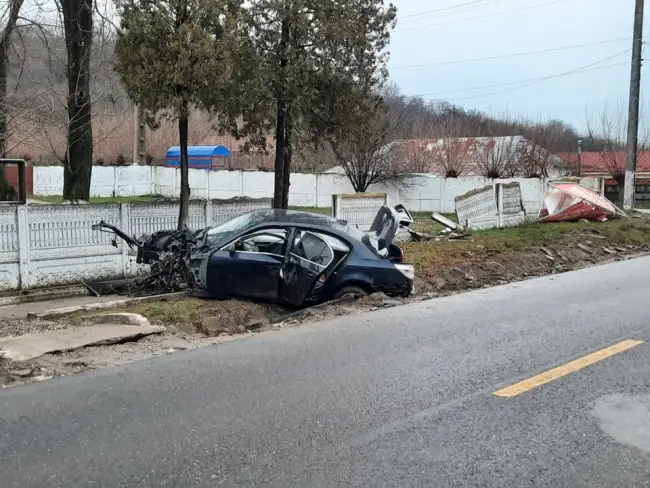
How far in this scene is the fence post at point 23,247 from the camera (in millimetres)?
11477

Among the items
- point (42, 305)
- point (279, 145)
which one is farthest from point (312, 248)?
point (279, 145)

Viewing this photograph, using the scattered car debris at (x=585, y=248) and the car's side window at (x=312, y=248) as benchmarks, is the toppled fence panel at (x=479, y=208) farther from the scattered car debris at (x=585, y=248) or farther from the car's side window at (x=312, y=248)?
the car's side window at (x=312, y=248)

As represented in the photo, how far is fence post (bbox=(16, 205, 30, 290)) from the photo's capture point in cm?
1148

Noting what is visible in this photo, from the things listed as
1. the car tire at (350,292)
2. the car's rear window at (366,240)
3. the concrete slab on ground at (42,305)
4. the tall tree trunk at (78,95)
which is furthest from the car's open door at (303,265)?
the tall tree trunk at (78,95)

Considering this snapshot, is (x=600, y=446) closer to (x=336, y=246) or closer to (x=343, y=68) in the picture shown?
(x=336, y=246)

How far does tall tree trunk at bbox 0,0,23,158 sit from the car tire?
9948 mm

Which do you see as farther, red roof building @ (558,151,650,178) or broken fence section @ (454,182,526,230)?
red roof building @ (558,151,650,178)

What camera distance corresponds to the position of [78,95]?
16.8 metres

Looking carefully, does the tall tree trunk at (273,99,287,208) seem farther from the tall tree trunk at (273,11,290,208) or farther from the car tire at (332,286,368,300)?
the car tire at (332,286,368,300)

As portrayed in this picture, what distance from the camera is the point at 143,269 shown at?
511 inches

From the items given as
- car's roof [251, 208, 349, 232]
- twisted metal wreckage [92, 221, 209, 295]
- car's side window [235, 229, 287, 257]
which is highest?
car's roof [251, 208, 349, 232]

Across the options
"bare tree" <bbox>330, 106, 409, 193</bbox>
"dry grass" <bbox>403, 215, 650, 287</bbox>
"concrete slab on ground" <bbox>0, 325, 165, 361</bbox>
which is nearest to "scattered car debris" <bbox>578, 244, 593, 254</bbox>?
"dry grass" <bbox>403, 215, 650, 287</bbox>

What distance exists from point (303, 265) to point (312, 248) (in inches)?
10.9

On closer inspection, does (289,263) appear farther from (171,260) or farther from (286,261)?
(171,260)
